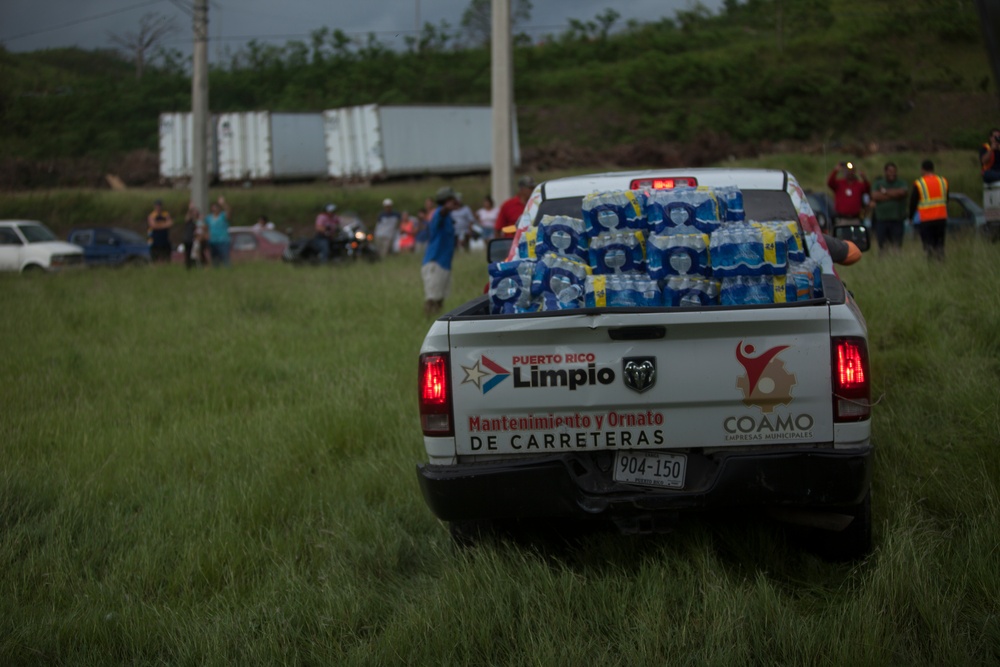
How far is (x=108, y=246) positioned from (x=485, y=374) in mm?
26079

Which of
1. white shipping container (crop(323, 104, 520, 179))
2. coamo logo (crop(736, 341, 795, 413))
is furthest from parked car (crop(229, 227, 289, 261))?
coamo logo (crop(736, 341, 795, 413))

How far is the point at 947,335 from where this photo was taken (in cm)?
827

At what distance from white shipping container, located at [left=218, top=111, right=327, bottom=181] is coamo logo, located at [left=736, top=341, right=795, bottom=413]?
3884 cm

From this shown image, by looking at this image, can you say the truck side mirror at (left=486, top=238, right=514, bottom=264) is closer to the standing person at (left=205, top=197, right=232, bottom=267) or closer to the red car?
the standing person at (left=205, top=197, right=232, bottom=267)

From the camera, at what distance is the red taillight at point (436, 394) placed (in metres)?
4.41

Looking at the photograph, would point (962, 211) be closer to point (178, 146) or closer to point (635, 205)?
point (635, 205)

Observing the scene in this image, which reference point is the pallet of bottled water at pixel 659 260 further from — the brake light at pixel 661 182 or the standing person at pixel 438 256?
the standing person at pixel 438 256

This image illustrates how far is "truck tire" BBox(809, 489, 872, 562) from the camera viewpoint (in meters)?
4.51

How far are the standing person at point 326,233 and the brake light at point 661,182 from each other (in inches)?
767

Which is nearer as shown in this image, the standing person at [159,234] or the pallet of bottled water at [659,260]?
the pallet of bottled water at [659,260]

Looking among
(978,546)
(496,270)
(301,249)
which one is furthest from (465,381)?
(301,249)

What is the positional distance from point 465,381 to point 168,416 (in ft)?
14.4

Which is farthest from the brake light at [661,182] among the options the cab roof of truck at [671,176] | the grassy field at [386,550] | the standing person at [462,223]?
the standing person at [462,223]

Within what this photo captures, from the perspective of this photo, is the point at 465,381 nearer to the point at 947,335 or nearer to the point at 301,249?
the point at 947,335
